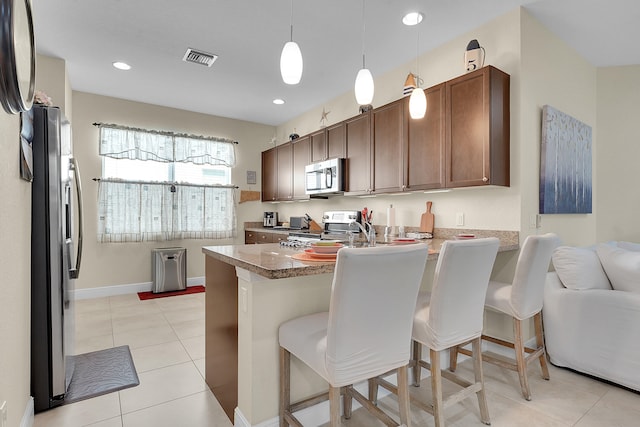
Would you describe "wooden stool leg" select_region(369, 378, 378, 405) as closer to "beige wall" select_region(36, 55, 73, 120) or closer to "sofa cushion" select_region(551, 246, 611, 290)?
"sofa cushion" select_region(551, 246, 611, 290)

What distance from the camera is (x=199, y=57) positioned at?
3.37 metres

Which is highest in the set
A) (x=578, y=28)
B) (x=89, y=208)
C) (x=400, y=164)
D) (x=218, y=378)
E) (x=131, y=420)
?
(x=578, y=28)

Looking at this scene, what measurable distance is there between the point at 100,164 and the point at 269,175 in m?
2.43

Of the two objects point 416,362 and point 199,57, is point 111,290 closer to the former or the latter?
point 199,57

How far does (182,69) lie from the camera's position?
3.66 meters

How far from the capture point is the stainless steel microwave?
3.87 m

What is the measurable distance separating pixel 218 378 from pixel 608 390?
2543mm

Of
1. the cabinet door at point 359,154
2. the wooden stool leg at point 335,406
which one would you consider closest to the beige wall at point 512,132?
the cabinet door at point 359,154

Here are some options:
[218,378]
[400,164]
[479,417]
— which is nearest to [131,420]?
[218,378]

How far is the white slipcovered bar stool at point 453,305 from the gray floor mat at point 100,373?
1.97 meters

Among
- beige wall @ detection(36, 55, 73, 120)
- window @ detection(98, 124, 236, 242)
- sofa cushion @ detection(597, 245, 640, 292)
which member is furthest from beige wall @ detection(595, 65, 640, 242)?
beige wall @ detection(36, 55, 73, 120)

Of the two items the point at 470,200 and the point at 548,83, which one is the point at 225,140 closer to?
the point at 470,200

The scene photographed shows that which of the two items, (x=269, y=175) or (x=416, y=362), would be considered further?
(x=269, y=175)

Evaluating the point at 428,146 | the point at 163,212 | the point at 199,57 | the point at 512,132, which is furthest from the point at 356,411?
the point at 163,212
